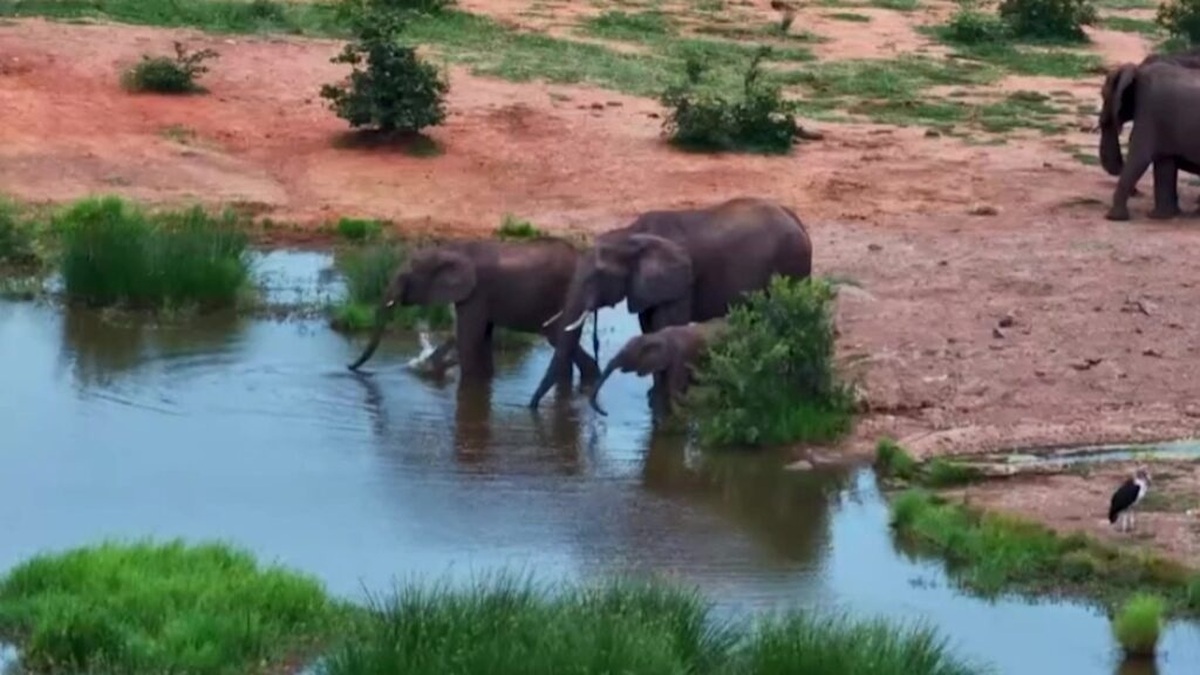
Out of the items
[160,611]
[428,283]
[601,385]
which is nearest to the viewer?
[160,611]

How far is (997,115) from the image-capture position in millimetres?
24703

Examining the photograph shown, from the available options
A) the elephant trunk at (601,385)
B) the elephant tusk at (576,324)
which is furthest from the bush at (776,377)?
the elephant tusk at (576,324)

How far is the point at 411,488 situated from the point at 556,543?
1.22m

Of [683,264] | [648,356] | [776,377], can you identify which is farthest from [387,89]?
[776,377]

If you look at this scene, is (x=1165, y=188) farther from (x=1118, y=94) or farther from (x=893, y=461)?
(x=893, y=461)

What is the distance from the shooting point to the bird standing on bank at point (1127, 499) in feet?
39.4

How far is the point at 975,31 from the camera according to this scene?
97.0 feet

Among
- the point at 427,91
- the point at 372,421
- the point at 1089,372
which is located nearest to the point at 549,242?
the point at 372,421

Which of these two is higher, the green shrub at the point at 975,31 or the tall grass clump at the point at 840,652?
the tall grass clump at the point at 840,652

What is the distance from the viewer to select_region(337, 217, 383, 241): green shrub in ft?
63.1

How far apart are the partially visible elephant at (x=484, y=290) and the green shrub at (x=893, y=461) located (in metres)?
2.33

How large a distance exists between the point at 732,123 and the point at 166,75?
15.2 feet

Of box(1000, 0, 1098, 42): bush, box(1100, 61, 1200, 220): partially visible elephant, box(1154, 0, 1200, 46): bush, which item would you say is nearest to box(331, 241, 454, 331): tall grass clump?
box(1100, 61, 1200, 220): partially visible elephant

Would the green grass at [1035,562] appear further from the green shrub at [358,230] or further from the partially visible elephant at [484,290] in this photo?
the green shrub at [358,230]
